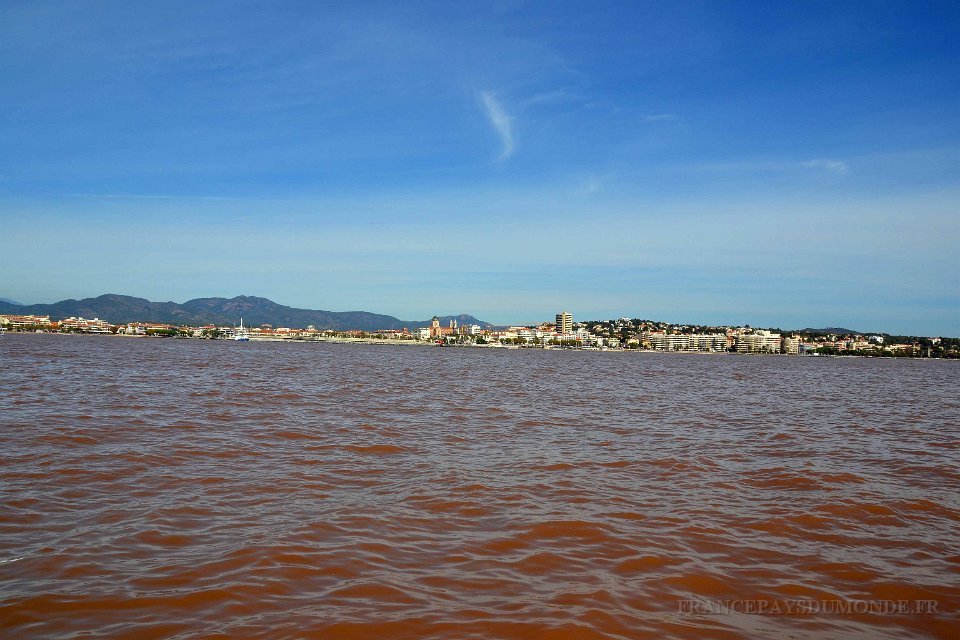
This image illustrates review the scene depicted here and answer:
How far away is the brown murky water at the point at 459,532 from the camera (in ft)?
16.0

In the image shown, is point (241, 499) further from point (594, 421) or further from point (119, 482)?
point (594, 421)

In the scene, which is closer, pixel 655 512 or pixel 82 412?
pixel 655 512

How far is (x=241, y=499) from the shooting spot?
795 centimetres

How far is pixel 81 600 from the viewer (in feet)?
16.0

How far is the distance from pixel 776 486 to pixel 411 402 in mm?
13286

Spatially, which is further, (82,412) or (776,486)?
(82,412)

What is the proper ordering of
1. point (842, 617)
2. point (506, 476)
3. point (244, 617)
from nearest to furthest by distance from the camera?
1. point (244, 617)
2. point (842, 617)
3. point (506, 476)

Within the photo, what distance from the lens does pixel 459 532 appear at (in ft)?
22.7

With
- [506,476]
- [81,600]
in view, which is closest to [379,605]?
[81,600]

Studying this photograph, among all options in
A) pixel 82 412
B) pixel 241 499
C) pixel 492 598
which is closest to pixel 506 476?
pixel 241 499

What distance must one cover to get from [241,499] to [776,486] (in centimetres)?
796

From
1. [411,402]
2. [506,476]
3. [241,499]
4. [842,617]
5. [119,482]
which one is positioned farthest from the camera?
[411,402]

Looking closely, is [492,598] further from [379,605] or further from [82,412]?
[82,412]

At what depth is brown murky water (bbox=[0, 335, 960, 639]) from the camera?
4875mm
